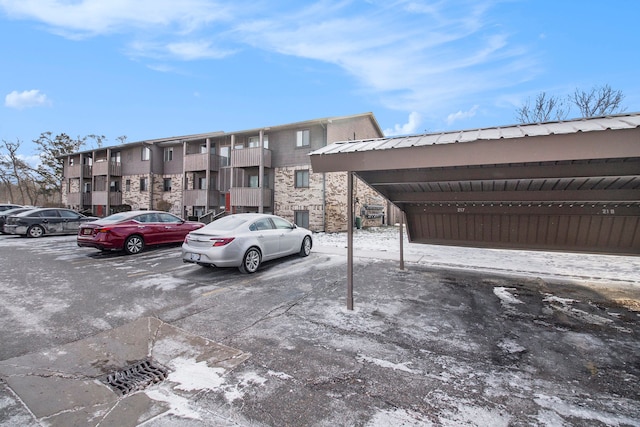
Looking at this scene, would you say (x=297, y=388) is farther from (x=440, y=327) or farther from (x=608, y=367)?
(x=608, y=367)

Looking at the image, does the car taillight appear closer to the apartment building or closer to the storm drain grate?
the storm drain grate

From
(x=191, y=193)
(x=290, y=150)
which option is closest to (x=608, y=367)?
(x=290, y=150)

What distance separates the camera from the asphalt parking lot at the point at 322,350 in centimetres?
246

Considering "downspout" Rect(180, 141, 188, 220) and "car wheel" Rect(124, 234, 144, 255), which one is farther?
"downspout" Rect(180, 141, 188, 220)

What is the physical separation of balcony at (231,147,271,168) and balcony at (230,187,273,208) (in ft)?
5.21

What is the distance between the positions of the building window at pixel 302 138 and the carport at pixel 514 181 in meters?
12.4

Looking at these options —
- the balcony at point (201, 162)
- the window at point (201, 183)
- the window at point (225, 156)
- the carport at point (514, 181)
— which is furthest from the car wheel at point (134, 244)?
the window at point (201, 183)

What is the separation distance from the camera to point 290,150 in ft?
63.9

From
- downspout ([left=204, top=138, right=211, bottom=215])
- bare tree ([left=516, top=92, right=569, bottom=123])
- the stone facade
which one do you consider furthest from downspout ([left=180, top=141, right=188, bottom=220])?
bare tree ([left=516, top=92, right=569, bottom=123])

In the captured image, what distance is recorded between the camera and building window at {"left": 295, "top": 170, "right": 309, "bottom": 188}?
18.9 meters

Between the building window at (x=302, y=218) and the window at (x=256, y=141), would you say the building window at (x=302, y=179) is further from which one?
the window at (x=256, y=141)

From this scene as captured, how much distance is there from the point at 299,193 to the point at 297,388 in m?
16.5

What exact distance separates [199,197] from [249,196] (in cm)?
590

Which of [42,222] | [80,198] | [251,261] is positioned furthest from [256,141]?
[80,198]
